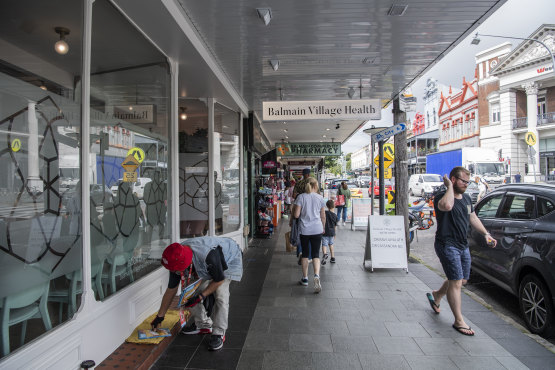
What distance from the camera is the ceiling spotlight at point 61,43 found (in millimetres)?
3763

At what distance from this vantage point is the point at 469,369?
3.29m

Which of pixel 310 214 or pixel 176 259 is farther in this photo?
pixel 310 214

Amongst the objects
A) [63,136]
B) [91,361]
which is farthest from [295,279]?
[63,136]

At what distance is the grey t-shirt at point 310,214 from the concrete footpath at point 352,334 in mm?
951

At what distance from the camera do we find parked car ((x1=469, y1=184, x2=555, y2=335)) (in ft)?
13.2

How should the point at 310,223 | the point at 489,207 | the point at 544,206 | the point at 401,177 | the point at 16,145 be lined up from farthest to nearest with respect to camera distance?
the point at 401,177, the point at 489,207, the point at 310,223, the point at 544,206, the point at 16,145

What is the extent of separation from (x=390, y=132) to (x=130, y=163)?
188 inches

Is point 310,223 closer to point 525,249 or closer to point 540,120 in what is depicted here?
point 525,249

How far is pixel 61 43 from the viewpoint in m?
3.92

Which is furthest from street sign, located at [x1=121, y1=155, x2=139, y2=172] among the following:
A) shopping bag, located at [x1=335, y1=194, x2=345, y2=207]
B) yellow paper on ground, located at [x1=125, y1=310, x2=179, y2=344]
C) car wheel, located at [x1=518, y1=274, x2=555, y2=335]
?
shopping bag, located at [x1=335, y1=194, x2=345, y2=207]

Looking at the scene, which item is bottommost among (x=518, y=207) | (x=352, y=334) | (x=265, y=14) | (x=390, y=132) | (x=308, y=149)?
(x=352, y=334)

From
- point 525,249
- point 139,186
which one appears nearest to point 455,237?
point 525,249

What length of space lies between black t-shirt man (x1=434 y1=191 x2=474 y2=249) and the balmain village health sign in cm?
266

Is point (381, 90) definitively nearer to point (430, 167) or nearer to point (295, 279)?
point (295, 279)
